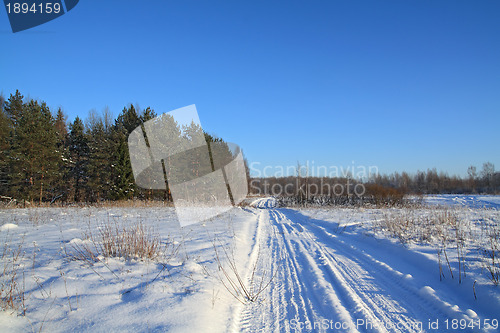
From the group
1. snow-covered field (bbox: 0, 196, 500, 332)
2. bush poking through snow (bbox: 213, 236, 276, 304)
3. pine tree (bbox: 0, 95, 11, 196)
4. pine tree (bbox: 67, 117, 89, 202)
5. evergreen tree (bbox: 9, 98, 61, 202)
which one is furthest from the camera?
pine tree (bbox: 67, 117, 89, 202)

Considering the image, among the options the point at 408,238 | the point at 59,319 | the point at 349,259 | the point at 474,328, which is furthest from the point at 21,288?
the point at 408,238

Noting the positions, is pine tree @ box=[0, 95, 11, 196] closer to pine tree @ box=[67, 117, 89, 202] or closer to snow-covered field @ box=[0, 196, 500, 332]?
pine tree @ box=[67, 117, 89, 202]

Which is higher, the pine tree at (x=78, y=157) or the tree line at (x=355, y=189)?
the pine tree at (x=78, y=157)

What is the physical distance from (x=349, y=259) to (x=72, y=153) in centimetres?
3622

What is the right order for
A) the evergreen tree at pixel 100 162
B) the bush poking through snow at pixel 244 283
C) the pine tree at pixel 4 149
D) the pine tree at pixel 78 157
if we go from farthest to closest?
the pine tree at pixel 78 157
the evergreen tree at pixel 100 162
the pine tree at pixel 4 149
the bush poking through snow at pixel 244 283

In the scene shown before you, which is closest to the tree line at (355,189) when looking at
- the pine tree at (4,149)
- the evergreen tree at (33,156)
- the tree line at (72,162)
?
the tree line at (72,162)

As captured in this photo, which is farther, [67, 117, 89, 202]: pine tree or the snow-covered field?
[67, 117, 89, 202]: pine tree

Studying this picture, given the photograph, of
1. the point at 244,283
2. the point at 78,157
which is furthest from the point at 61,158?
the point at 244,283

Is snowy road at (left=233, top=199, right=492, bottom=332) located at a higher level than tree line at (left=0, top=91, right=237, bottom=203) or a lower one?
lower

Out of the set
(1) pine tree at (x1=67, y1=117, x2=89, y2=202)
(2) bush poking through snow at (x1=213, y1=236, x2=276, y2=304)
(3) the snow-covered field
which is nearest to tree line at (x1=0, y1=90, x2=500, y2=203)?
(1) pine tree at (x1=67, y1=117, x2=89, y2=202)

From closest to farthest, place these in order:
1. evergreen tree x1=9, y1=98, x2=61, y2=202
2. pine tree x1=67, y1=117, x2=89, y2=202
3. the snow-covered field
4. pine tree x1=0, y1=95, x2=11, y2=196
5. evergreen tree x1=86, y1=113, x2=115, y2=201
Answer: the snow-covered field → evergreen tree x1=9, y1=98, x2=61, y2=202 → pine tree x1=0, y1=95, x2=11, y2=196 → evergreen tree x1=86, y1=113, x2=115, y2=201 → pine tree x1=67, y1=117, x2=89, y2=202

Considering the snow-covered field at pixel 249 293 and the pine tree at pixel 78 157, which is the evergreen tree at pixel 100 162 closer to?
the pine tree at pixel 78 157

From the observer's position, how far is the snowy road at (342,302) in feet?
8.20

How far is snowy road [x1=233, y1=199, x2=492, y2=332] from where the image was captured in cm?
250
